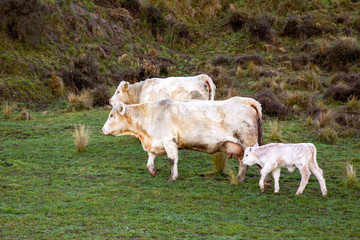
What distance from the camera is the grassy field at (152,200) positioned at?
6.83 meters

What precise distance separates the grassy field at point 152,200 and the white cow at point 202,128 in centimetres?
79

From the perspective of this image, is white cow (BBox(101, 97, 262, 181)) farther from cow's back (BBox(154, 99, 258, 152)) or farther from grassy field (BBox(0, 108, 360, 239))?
grassy field (BBox(0, 108, 360, 239))

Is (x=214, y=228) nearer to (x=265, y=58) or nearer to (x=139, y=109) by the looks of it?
(x=139, y=109)

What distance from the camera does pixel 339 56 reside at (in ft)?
95.0

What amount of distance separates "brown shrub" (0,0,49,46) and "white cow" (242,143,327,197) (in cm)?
2062

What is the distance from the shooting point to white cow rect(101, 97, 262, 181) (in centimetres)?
980

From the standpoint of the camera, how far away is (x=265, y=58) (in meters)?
32.0

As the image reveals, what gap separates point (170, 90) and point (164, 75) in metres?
14.8

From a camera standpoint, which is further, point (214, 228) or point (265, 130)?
point (265, 130)

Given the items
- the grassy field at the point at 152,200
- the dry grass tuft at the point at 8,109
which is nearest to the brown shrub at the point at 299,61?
the grassy field at the point at 152,200

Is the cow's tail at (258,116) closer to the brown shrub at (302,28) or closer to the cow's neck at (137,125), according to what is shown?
the cow's neck at (137,125)

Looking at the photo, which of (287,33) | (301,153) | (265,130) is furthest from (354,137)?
(287,33)

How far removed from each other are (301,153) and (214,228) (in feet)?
9.32

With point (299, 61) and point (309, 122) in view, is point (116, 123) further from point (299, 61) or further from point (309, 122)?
point (299, 61)
